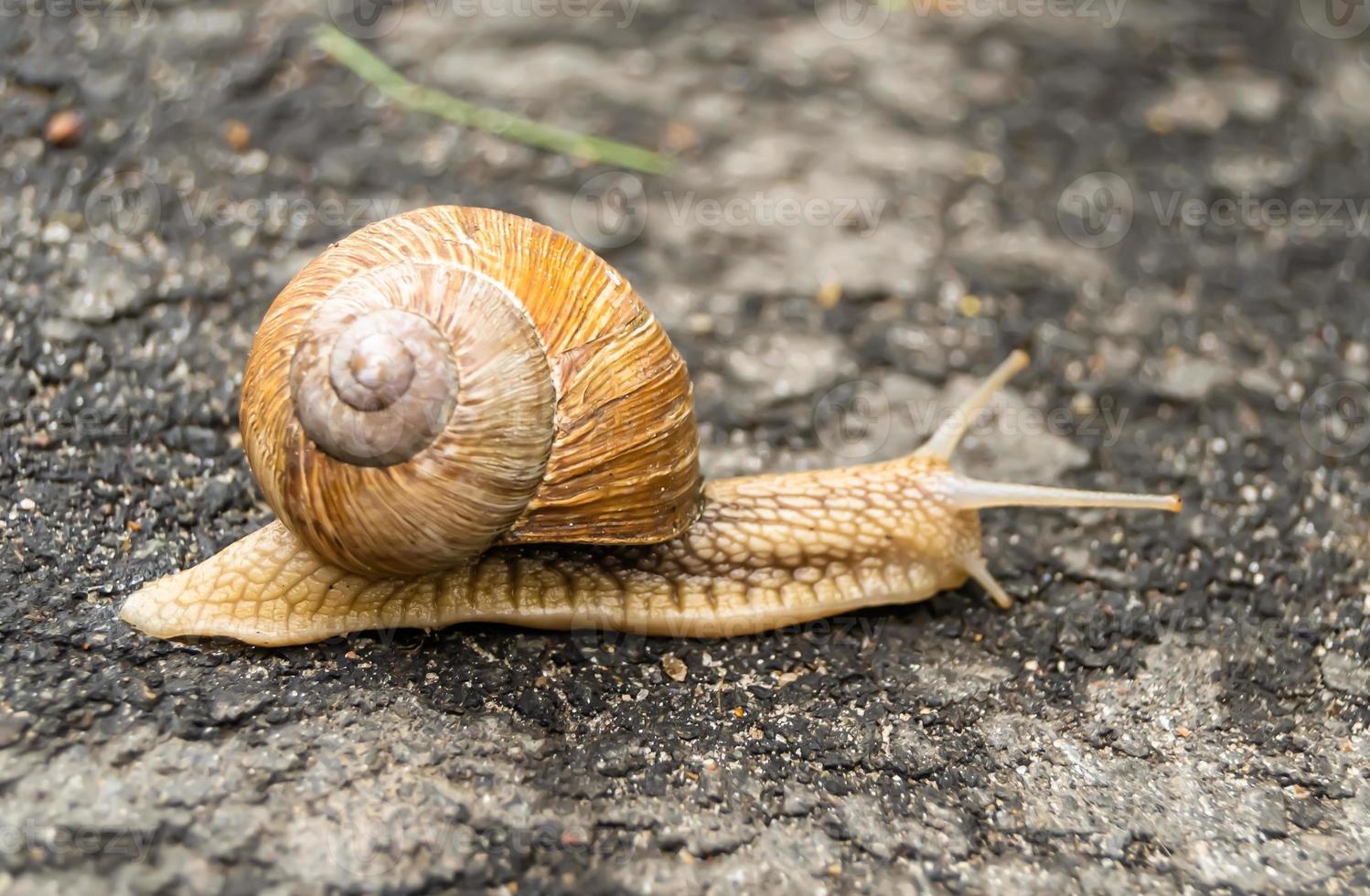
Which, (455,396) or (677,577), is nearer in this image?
(455,396)

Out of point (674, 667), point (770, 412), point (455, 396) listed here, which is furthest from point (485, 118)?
point (674, 667)

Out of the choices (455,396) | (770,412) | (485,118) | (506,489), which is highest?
(485,118)

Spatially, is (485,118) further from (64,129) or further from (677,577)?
(677,577)

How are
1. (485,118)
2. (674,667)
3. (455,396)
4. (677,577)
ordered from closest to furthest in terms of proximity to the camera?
(455,396)
(674,667)
(677,577)
(485,118)

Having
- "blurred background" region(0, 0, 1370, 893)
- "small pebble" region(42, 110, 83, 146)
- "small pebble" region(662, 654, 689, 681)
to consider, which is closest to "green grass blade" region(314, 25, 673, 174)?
"blurred background" region(0, 0, 1370, 893)

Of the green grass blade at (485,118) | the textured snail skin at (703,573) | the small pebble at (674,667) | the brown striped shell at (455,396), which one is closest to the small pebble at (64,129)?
the green grass blade at (485,118)

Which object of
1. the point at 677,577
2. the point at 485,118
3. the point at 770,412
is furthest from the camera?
the point at 485,118

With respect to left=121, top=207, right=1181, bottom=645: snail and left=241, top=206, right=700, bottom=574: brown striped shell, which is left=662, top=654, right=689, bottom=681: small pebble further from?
left=241, top=206, right=700, bottom=574: brown striped shell
